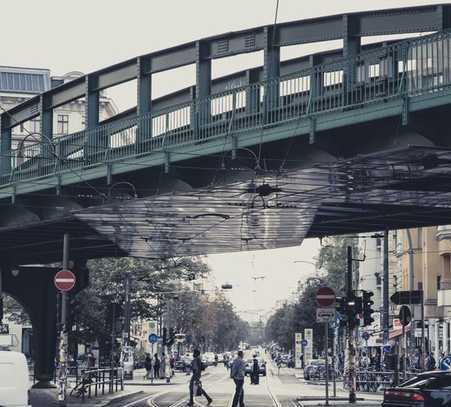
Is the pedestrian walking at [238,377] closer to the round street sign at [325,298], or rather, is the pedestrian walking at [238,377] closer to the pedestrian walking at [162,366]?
the round street sign at [325,298]

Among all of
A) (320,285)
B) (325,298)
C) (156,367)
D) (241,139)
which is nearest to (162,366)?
(156,367)

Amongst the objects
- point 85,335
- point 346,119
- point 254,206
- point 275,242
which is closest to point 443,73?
point 346,119

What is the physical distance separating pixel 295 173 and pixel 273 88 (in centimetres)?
231

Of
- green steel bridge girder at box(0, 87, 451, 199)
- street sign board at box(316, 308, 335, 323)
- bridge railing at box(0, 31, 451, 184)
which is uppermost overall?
bridge railing at box(0, 31, 451, 184)

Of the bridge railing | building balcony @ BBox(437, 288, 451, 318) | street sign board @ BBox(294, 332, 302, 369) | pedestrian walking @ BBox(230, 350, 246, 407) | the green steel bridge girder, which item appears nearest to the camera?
the green steel bridge girder

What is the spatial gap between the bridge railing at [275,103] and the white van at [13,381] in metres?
7.75

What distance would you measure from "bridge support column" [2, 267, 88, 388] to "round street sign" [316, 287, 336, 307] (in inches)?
Answer: 478

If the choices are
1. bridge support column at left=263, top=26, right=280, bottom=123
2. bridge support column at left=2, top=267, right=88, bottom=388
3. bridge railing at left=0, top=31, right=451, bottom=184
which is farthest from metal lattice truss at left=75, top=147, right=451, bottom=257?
bridge support column at left=2, top=267, right=88, bottom=388

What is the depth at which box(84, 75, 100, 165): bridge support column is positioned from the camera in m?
32.7

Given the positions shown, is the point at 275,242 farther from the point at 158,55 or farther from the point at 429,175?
the point at 429,175

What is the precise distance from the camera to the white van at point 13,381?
20.3 metres

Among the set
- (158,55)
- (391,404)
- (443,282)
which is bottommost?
(391,404)

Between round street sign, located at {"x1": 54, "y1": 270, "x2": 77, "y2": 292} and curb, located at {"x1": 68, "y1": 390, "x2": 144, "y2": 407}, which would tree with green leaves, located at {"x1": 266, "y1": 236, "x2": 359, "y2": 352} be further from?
round street sign, located at {"x1": 54, "y1": 270, "x2": 77, "y2": 292}

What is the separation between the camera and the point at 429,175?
28.1 meters
